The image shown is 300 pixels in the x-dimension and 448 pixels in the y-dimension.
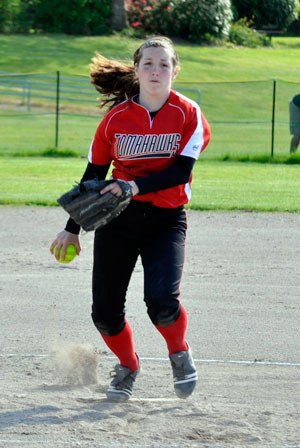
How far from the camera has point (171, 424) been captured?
5.29 meters

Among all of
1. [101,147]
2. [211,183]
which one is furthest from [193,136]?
[211,183]

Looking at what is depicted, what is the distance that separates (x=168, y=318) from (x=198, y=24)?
1524 inches

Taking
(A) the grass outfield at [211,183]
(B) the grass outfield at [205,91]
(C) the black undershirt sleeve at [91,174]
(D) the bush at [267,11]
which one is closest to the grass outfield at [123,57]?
(B) the grass outfield at [205,91]

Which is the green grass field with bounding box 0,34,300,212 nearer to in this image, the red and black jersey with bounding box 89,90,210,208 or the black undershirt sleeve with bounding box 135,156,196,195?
the red and black jersey with bounding box 89,90,210,208

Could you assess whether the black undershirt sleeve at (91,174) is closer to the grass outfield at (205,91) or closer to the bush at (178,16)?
the grass outfield at (205,91)

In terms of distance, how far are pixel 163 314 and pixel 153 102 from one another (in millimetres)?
1126

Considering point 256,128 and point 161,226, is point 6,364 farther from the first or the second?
point 256,128

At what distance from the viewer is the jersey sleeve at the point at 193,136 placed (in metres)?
5.66

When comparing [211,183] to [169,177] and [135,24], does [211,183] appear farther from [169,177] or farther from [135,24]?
[135,24]

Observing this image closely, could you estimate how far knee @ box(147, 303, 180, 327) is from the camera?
18.2 ft

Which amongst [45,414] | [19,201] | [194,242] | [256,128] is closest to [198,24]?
[256,128]

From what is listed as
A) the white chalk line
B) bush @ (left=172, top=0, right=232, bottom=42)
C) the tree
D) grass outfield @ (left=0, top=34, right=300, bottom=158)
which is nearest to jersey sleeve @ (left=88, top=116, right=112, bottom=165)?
the white chalk line

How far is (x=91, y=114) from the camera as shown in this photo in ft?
102

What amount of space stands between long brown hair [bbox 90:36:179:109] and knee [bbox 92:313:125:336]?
3.88ft
